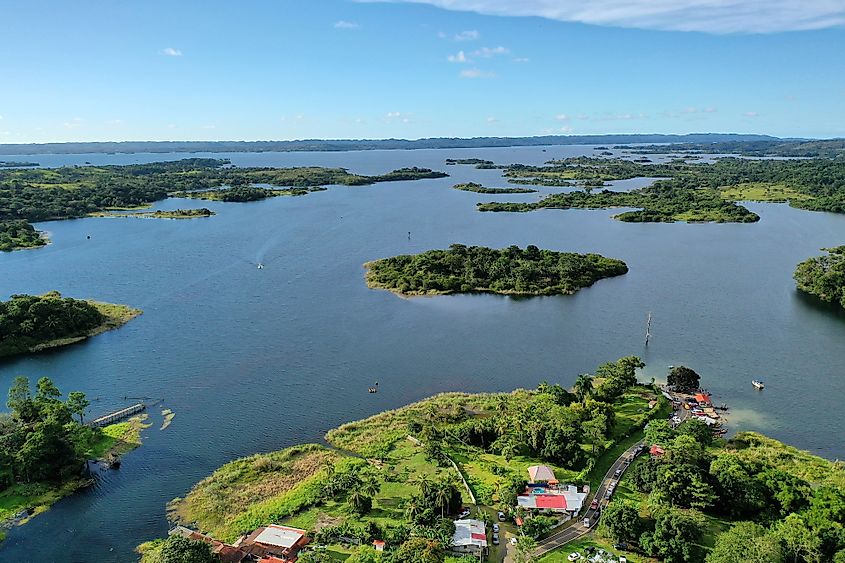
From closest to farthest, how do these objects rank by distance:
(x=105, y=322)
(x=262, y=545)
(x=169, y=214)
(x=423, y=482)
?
(x=262, y=545) → (x=423, y=482) → (x=105, y=322) → (x=169, y=214)

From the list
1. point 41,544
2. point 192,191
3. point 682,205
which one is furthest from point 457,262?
point 192,191

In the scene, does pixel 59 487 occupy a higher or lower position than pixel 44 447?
lower

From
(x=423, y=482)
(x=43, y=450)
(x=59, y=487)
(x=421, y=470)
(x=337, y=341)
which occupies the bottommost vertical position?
(x=421, y=470)

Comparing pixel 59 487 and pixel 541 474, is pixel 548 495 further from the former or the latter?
pixel 59 487

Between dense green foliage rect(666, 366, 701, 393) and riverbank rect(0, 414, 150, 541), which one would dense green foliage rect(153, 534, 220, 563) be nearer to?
riverbank rect(0, 414, 150, 541)

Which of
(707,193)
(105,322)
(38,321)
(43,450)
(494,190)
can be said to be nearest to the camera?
(43,450)

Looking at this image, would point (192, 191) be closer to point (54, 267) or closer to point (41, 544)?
point (54, 267)

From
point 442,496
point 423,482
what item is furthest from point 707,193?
point 442,496

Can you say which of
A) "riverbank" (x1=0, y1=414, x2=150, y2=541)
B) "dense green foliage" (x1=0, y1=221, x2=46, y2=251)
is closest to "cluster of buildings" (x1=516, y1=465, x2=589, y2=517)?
"riverbank" (x1=0, y1=414, x2=150, y2=541)
